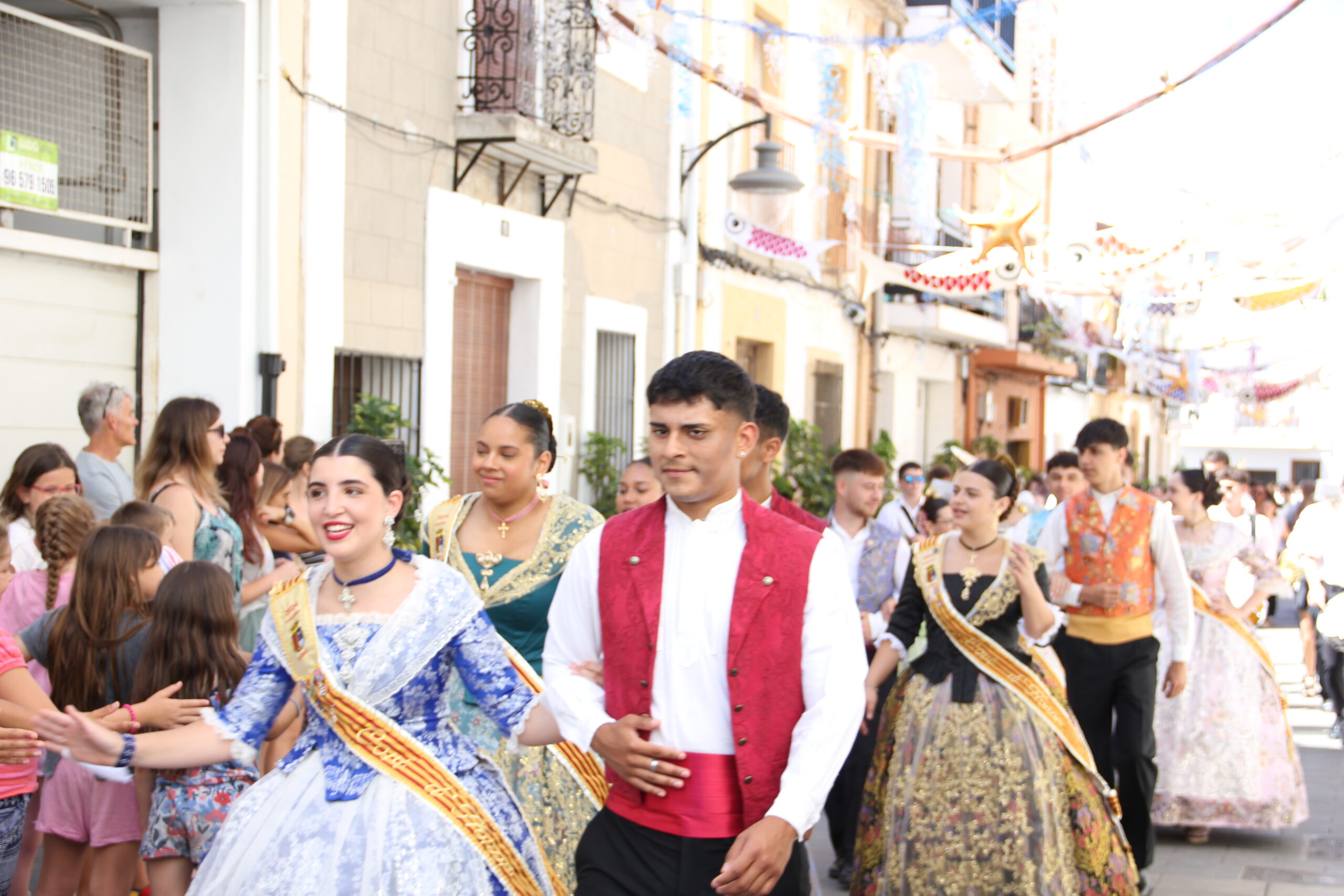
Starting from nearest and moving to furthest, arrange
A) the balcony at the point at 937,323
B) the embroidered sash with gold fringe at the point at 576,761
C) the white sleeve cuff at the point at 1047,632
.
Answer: the embroidered sash with gold fringe at the point at 576,761
the white sleeve cuff at the point at 1047,632
the balcony at the point at 937,323

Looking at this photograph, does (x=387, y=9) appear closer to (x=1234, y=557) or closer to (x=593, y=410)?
(x=593, y=410)

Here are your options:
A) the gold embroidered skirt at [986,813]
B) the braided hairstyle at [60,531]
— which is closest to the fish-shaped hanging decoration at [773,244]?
the gold embroidered skirt at [986,813]

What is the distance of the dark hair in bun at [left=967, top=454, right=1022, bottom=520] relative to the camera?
17.9 ft

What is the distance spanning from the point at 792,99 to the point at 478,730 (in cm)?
1357

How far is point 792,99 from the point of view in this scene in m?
16.7

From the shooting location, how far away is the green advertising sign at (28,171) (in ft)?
23.9

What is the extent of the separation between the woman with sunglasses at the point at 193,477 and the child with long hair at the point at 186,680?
1.40 m

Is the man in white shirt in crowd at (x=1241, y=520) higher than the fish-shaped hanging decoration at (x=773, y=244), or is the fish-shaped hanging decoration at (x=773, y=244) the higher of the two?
the fish-shaped hanging decoration at (x=773, y=244)

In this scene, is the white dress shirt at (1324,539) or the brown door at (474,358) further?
the brown door at (474,358)

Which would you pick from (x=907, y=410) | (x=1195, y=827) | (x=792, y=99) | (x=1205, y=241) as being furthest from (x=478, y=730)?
(x=907, y=410)

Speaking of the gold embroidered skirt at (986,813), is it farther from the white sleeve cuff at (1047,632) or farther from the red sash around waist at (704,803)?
the red sash around waist at (704,803)

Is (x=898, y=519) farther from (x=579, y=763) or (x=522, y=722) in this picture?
(x=522, y=722)

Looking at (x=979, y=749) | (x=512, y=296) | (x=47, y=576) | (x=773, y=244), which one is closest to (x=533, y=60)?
(x=512, y=296)

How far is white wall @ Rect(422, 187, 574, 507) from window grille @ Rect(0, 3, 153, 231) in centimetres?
226
